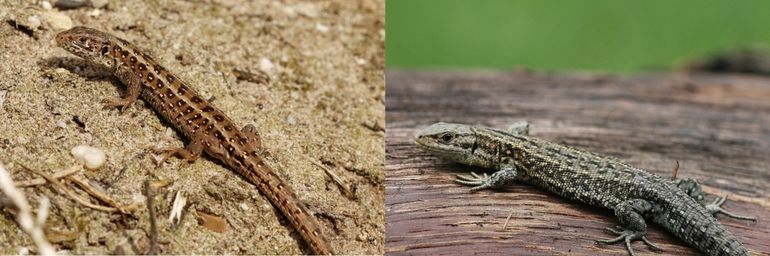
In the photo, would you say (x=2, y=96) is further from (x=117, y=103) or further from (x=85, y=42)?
(x=85, y=42)

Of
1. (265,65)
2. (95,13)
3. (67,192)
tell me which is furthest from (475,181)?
(95,13)

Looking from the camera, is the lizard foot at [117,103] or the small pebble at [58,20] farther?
the small pebble at [58,20]

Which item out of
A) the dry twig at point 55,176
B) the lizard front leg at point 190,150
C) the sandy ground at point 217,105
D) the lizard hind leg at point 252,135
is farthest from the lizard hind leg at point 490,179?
the dry twig at point 55,176

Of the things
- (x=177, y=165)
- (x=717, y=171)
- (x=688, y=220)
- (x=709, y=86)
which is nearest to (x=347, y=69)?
(x=177, y=165)

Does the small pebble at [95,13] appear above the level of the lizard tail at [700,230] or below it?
above

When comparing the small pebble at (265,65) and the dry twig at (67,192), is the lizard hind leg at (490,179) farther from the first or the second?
the dry twig at (67,192)
